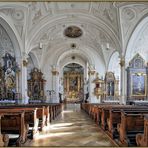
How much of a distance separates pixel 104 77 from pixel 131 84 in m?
7.29

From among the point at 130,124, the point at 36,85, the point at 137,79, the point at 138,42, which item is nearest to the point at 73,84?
the point at 36,85

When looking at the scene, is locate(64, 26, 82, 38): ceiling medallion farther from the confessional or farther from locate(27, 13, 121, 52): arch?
the confessional

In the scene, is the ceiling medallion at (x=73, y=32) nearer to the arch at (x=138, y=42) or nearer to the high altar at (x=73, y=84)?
the arch at (x=138, y=42)

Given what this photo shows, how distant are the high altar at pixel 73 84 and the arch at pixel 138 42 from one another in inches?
877

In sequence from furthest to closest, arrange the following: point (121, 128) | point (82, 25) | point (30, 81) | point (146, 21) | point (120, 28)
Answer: point (30, 81) < point (82, 25) < point (120, 28) < point (146, 21) < point (121, 128)

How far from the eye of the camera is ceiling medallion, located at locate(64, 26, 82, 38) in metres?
19.2

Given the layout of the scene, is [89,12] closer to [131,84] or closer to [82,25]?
[82,25]

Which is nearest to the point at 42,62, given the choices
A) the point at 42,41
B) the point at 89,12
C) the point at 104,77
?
the point at 42,41

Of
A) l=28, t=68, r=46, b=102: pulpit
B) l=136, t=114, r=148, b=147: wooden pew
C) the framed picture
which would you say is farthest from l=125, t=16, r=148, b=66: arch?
l=136, t=114, r=148, b=147: wooden pew

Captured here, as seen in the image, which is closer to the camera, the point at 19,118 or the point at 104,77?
the point at 19,118

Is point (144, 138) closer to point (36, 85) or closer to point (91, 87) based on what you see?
point (36, 85)

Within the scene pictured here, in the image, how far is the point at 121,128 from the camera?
5.93 metres

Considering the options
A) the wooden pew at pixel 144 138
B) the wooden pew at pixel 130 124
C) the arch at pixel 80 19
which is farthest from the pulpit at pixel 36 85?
the wooden pew at pixel 144 138

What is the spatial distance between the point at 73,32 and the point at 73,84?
64.3 ft
